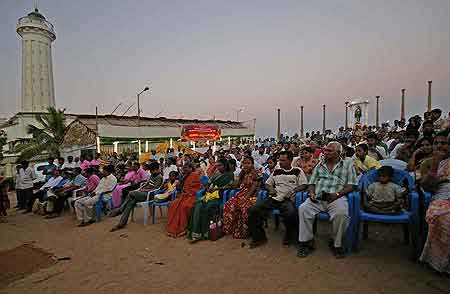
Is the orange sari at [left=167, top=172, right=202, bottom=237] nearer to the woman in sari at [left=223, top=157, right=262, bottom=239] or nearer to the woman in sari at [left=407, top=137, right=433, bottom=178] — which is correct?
the woman in sari at [left=223, top=157, right=262, bottom=239]

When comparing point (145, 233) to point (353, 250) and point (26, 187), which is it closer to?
point (353, 250)

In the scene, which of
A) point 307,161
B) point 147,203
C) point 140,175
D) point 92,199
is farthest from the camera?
point 140,175

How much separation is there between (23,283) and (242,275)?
279 centimetres

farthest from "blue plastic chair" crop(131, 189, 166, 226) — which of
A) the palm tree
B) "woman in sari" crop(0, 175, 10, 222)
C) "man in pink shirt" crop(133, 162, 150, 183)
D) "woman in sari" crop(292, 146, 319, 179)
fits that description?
the palm tree

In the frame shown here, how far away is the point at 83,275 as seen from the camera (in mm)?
3389

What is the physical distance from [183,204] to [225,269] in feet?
6.17

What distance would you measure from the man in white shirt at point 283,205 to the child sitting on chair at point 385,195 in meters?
0.90

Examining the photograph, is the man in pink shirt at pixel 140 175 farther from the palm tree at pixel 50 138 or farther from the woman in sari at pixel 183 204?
the palm tree at pixel 50 138

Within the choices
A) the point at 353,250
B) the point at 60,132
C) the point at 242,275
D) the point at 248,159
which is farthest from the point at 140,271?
the point at 60,132

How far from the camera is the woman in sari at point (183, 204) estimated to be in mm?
4770

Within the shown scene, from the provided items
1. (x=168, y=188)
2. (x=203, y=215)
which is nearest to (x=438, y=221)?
(x=203, y=215)

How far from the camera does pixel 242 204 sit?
4.34 metres

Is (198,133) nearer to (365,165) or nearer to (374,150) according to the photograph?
(374,150)

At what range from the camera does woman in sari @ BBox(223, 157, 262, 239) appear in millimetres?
4273
